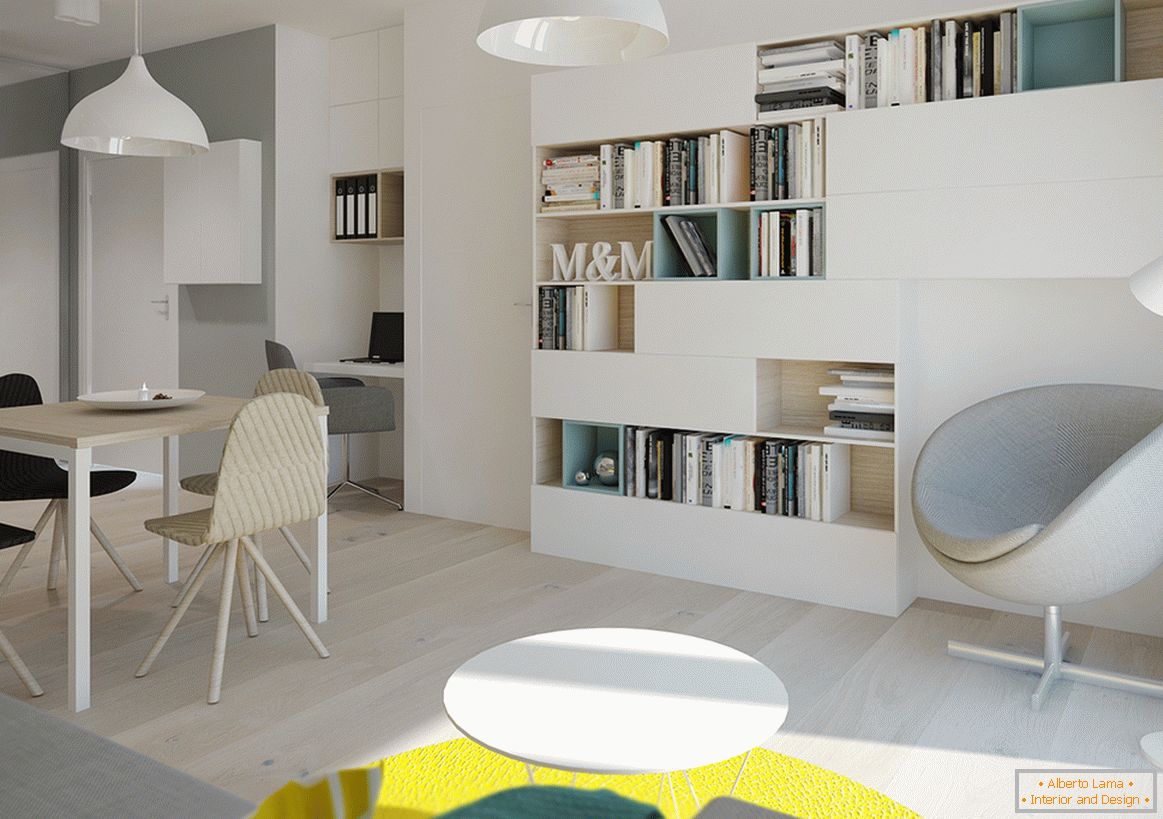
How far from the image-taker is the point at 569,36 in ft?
7.49

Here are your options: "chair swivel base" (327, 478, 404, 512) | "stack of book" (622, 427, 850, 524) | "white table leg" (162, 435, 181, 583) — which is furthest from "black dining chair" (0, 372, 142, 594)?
"stack of book" (622, 427, 850, 524)

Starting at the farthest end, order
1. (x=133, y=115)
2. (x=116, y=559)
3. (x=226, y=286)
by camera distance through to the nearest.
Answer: (x=226, y=286) < (x=116, y=559) < (x=133, y=115)

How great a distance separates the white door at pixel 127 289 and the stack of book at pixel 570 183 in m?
3.03

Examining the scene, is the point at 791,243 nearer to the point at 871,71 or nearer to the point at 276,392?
the point at 871,71

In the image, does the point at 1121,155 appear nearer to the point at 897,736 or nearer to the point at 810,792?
the point at 897,736

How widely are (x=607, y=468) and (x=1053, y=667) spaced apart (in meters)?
2.00

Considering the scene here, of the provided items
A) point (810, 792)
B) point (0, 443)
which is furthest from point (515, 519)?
point (810, 792)

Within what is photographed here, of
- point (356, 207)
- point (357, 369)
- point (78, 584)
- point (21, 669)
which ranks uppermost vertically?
point (356, 207)

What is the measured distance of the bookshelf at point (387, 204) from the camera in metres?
5.65

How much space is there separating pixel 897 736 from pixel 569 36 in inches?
75.4

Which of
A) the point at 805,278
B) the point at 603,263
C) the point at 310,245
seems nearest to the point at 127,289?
the point at 310,245

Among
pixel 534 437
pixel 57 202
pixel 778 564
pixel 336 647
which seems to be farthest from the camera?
pixel 57 202

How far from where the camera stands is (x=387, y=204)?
5.70 metres

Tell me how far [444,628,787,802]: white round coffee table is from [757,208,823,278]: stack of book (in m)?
1.91
